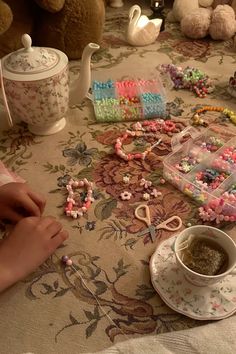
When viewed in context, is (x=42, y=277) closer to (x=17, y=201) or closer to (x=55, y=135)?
(x=17, y=201)

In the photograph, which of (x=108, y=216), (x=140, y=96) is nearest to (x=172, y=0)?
(x=140, y=96)

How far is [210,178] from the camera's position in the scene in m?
0.83

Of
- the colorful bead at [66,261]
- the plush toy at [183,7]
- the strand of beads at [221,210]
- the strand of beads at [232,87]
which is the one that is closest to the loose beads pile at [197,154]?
the strand of beads at [221,210]

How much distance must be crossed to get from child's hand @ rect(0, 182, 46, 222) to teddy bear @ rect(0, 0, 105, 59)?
2.08ft

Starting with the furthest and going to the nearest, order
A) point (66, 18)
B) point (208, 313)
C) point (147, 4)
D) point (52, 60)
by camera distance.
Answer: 1. point (147, 4)
2. point (66, 18)
3. point (52, 60)
4. point (208, 313)

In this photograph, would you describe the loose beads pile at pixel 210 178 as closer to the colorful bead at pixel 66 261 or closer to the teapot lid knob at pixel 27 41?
the colorful bead at pixel 66 261

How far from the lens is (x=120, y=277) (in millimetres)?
674

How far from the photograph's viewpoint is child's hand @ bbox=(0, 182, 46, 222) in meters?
0.72

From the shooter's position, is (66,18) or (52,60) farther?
(66,18)

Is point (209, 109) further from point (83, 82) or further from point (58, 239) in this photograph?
point (58, 239)

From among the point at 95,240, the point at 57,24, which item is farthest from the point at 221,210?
the point at 57,24

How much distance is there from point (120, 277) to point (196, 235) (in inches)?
6.0

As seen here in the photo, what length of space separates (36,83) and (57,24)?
17.4 inches

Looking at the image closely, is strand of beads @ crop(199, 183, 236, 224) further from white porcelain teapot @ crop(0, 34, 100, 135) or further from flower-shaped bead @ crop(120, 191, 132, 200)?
white porcelain teapot @ crop(0, 34, 100, 135)
